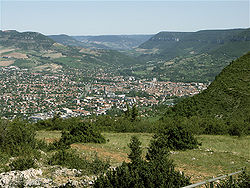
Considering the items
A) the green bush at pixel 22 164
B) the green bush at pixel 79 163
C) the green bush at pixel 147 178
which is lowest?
the green bush at pixel 79 163

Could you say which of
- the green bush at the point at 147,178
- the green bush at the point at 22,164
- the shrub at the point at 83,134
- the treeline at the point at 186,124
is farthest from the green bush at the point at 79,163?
the treeline at the point at 186,124

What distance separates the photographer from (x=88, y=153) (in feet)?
49.4

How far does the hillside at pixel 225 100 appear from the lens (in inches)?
1417

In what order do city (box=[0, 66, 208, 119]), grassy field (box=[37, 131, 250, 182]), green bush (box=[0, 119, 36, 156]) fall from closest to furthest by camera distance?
grassy field (box=[37, 131, 250, 182]) → green bush (box=[0, 119, 36, 156]) → city (box=[0, 66, 208, 119])

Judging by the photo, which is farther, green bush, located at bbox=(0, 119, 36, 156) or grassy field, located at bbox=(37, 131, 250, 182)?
green bush, located at bbox=(0, 119, 36, 156)

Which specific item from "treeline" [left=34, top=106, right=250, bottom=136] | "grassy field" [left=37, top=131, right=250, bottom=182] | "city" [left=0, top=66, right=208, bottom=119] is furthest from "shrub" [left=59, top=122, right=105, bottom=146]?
"city" [left=0, top=66, right=208, bottom=119]

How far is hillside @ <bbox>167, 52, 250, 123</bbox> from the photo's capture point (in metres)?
36.0

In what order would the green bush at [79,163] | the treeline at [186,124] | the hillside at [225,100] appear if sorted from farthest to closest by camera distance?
the hillside at [225,100] → the treeline at [186,124] → the green bush at [79,163]

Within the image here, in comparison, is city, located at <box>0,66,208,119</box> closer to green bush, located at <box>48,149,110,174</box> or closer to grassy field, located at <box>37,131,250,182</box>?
grassy field, located at <box>37,131,250,182</box>

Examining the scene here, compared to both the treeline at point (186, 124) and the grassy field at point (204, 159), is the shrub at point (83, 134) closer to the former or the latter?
the grassy field at point (204, 159)

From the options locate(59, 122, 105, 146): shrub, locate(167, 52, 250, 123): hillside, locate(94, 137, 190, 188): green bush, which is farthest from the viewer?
locate(167, 52, 250, 123): hillside

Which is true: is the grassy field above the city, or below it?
above

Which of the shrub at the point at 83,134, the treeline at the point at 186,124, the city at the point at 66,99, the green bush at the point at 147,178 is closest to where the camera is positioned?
the green bush at the point at 147,178

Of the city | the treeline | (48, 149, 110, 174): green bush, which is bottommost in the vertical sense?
the city
